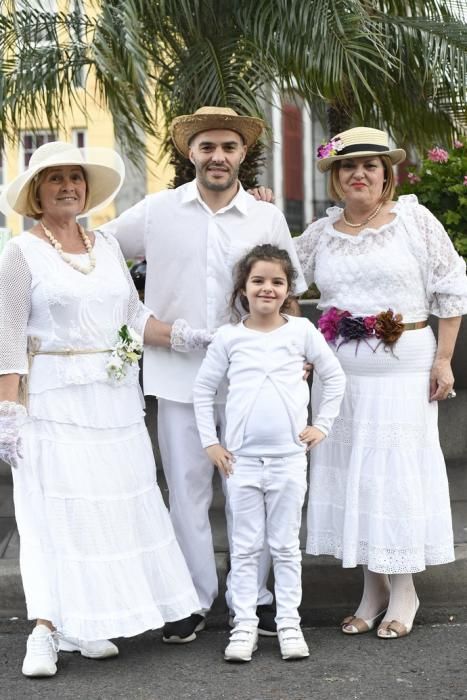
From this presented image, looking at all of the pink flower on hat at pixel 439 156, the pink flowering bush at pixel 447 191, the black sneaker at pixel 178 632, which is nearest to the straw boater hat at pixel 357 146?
the black sneaker at pixel 178 632

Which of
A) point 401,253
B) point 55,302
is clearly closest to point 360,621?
point 401,253

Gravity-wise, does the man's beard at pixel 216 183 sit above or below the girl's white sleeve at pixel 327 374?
above

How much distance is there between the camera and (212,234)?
4.70 m

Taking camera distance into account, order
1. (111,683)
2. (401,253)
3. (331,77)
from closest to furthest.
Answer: (111,683), (401,253), (331,77)

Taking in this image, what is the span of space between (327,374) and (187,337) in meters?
0.60

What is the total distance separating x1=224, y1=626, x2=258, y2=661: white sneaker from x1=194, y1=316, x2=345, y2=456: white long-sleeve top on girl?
71cm

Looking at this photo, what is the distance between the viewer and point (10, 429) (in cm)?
411

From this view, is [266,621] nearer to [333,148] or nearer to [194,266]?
[194,266]

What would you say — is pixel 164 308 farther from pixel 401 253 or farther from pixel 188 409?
pixel 401 253

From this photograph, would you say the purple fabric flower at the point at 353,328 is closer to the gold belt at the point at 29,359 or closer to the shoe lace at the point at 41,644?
the gold belt at the point at 29,359

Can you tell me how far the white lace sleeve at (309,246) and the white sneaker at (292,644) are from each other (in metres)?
1.58

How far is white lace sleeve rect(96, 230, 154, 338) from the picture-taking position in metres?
4.58

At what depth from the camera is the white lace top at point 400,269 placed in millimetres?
4582

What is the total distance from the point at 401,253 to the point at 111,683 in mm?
2045
